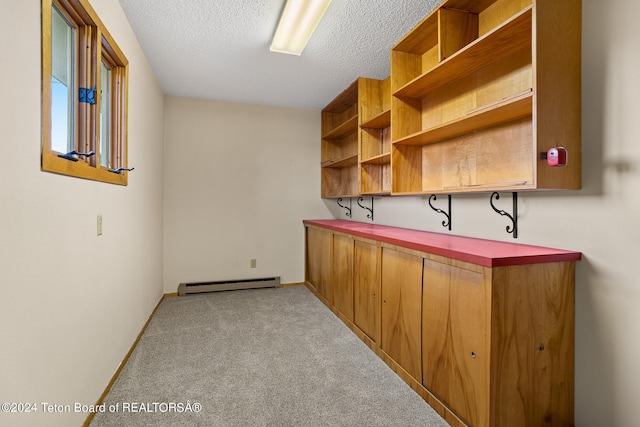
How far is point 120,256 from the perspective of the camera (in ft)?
7.27

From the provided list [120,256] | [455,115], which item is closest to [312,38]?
[455,115]

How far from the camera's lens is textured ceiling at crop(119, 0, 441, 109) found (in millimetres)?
2197

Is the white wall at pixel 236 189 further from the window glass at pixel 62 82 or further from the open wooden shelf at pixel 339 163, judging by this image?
the window glass at pixel 62 82

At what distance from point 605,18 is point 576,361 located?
1.59m

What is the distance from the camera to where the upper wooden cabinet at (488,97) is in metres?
1.43

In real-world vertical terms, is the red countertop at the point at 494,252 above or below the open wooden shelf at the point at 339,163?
below

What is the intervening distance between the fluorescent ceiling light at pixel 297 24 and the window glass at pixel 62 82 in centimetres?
128

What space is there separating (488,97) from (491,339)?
141 cm

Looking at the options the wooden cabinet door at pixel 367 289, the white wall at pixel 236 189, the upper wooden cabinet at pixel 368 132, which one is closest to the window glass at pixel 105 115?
the white wall at pixel 236 189

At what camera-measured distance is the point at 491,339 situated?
1.42 metres

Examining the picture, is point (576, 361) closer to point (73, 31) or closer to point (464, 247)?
point (464, 247)

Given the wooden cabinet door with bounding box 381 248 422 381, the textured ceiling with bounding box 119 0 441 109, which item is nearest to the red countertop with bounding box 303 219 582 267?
the wooden cabinet door with bounding box 381 248 422 381

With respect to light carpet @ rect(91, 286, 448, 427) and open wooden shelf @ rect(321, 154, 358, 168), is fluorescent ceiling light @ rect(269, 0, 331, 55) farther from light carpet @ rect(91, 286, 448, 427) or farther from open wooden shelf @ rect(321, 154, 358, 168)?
light carpet @ rect(91, 286, 448, 427)

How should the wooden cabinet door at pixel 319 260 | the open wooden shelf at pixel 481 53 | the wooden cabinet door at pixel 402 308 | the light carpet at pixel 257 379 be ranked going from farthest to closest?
the wooden cabinet door at pixel 319 260 < the wooden cabinet door at pixel 402 308 < the light carpet at pixel 257 379 < the open wooden shelf at pixel 481 53
